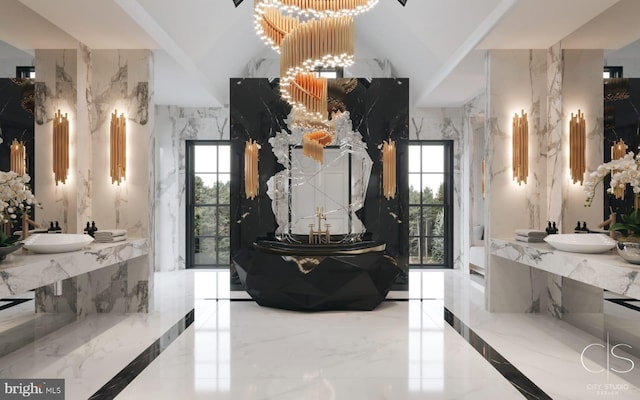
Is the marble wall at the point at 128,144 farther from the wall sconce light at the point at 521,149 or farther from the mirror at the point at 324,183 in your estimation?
the wall sconce light at the point at 521,149

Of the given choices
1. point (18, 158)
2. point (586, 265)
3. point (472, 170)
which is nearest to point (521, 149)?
point (586, 265)

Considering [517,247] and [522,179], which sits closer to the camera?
[517,247]

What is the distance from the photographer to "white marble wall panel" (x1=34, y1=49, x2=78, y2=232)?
4.56 metres

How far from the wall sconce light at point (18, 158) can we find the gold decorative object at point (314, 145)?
339 centimetres

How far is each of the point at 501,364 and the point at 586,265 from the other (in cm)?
102

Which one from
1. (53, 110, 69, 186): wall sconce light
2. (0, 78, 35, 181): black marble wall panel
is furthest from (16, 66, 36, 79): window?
(53, 110, 69, 186): wall sconce light

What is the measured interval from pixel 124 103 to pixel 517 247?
4.81m

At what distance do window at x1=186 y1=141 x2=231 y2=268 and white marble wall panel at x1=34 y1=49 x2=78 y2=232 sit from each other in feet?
13.2

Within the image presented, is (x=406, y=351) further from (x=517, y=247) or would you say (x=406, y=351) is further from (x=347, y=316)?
(x=517, y=247)

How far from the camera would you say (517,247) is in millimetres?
4809

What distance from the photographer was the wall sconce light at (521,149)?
5.40 meters

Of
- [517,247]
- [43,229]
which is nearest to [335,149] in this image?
[517,247]

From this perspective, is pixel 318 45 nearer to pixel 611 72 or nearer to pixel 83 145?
→ pixel 611 72

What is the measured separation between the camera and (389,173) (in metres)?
6.77
